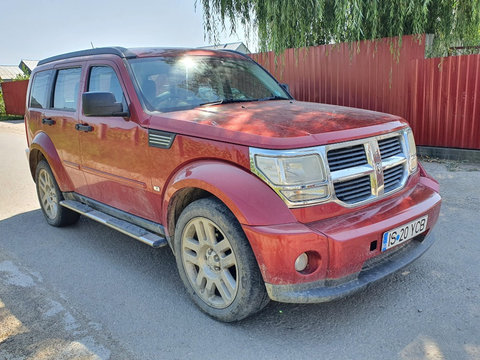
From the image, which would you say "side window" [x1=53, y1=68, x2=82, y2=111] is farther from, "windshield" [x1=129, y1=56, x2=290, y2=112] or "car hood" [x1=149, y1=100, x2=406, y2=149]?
"car hood" [x1=149, y1=100, x2=406, y2=149]

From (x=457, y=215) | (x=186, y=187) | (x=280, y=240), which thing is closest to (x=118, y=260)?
(x=186, y=187)

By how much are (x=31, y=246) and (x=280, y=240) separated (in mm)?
3303

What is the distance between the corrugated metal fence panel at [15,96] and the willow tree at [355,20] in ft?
65.4

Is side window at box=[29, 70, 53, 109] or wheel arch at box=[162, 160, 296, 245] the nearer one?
wheel arch at box=[162, 160, 296, 245]

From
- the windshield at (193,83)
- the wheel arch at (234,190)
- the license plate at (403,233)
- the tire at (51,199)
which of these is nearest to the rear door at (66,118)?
the tire at (51,199)

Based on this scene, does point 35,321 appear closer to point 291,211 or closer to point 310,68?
point 291,211

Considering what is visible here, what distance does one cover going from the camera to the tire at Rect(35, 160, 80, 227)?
502cm

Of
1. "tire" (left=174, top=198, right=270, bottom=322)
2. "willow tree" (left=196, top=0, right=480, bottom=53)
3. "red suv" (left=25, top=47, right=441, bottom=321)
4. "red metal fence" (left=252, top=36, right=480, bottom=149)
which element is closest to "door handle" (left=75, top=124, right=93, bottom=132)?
"red suv" (left=25, top=47, right=441, bottom=321)

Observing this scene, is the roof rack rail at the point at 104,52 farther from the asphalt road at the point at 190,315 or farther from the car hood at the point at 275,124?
the asphalt road at the point at 190,315

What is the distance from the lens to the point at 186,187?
3.06 metres

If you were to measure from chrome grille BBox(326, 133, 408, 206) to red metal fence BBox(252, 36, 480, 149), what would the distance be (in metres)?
5.17

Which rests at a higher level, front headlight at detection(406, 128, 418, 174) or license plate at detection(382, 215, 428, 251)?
front headlight at detection(406, 128, 418, 174)

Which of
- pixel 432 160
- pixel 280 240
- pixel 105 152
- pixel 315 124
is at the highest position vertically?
pixel 315 124

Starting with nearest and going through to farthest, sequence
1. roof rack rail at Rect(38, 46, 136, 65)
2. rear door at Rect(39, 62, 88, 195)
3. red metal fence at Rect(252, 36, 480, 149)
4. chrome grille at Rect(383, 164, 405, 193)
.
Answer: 1. chrome grille at Rect(383, 164, 405, 193)
2. roof rack rail at Rect(38, 46, 136, 65)
3. rear door at Rect(39, 62, 88, 195)
4. red metal fence at Rect(252, 36, 480, 149)
